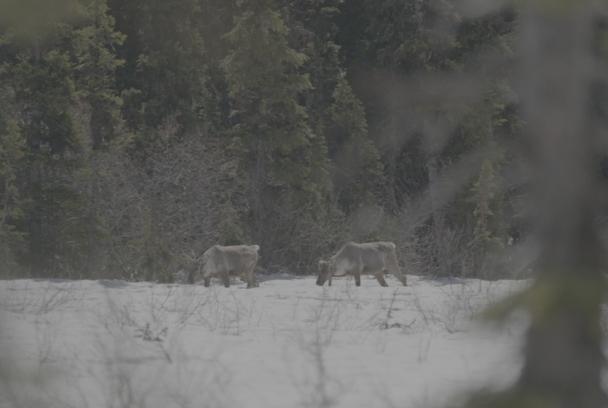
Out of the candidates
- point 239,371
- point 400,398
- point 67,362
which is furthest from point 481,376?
point 67,362

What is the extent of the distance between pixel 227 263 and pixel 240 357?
978 centimetres

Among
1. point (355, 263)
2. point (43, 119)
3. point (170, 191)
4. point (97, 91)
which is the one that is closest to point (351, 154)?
point (170, 191)

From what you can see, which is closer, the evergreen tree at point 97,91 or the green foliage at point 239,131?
the green foliage at point 239,131

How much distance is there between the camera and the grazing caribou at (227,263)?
51.2 feet

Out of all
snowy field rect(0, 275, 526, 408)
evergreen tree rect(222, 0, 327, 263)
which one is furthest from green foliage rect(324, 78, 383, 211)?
snowy field rect(0, 275, 526, 408)

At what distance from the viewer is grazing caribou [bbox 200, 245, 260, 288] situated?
15602mm

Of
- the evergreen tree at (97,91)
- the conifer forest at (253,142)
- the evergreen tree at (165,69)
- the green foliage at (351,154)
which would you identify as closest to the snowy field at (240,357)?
the conifer forest at (253,142)

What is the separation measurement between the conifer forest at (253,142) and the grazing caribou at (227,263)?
8.97ft

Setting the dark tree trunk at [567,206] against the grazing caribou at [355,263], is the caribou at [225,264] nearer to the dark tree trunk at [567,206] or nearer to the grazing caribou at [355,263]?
the grazing caribou at [355,263]

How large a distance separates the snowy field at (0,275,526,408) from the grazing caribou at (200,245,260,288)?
20.4 feet

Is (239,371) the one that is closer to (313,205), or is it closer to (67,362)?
(67,362)

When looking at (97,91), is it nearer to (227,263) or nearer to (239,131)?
(239,131)

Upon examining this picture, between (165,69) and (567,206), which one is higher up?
(165,69)

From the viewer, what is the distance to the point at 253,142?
2345 cm
